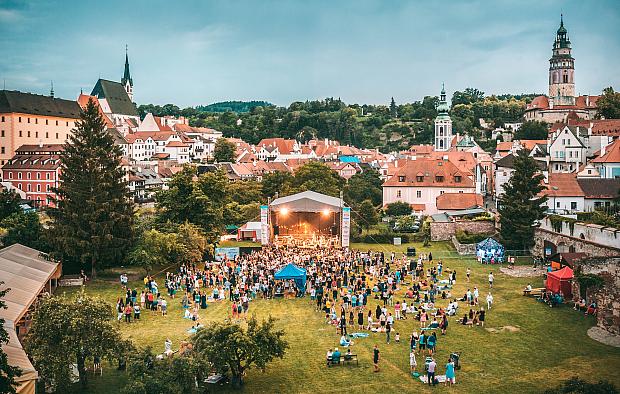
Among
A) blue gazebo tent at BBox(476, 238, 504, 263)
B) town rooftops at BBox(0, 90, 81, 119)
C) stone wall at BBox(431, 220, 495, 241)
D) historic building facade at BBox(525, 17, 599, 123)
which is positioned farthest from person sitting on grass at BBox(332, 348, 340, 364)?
historic building facade at BBox(525, 17, 599, 123)

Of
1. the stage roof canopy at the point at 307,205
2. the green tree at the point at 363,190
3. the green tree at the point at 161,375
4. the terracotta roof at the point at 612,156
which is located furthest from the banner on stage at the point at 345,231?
the green tree at the point at 161,375

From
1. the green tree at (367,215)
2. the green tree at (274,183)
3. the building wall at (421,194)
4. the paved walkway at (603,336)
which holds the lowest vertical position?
the paved walkway at (603,336)

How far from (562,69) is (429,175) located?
71.2 meters

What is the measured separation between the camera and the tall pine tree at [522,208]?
36.1 meters

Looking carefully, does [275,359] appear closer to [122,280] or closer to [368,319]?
[368,319]

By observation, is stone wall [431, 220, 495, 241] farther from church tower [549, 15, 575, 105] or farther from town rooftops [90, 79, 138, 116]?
town rooftops [90, 79, 138, 116]

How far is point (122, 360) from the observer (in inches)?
664

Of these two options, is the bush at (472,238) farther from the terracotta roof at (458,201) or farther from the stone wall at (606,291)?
the stone wall at (606,291)

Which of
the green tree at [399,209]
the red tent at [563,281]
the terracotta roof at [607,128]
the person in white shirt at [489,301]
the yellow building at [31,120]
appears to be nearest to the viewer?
the person in white shirt at [489,301]

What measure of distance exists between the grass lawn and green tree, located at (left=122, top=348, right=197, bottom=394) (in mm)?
2310

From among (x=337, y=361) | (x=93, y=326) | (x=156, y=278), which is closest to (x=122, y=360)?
(x=93, y=326)

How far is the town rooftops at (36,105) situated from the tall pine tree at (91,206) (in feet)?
127

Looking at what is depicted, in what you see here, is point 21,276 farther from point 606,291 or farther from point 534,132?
point 534,132

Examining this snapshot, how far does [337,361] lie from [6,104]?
6105 cm
